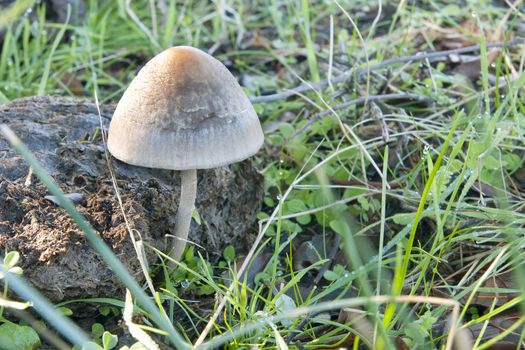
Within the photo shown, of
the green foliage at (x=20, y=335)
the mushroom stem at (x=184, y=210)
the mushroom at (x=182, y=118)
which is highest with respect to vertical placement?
the mushroom at (x=182, y=118)

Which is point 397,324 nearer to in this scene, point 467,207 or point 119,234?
point 467,207

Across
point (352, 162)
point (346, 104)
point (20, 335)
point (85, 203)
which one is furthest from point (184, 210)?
point (346, 104)

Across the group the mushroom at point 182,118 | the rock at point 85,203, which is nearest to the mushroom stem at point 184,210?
the rock at point 85,203

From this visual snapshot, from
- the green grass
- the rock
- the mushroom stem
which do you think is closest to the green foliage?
the rock

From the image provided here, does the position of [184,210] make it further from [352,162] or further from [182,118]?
[352,162]

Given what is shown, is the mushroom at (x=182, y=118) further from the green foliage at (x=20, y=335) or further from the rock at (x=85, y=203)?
the green foliage at (x=20, y=335)

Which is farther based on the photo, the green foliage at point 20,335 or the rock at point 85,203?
the rock at point 85,203

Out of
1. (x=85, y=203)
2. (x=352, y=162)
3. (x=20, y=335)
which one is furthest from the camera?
(x=352, y=162)
